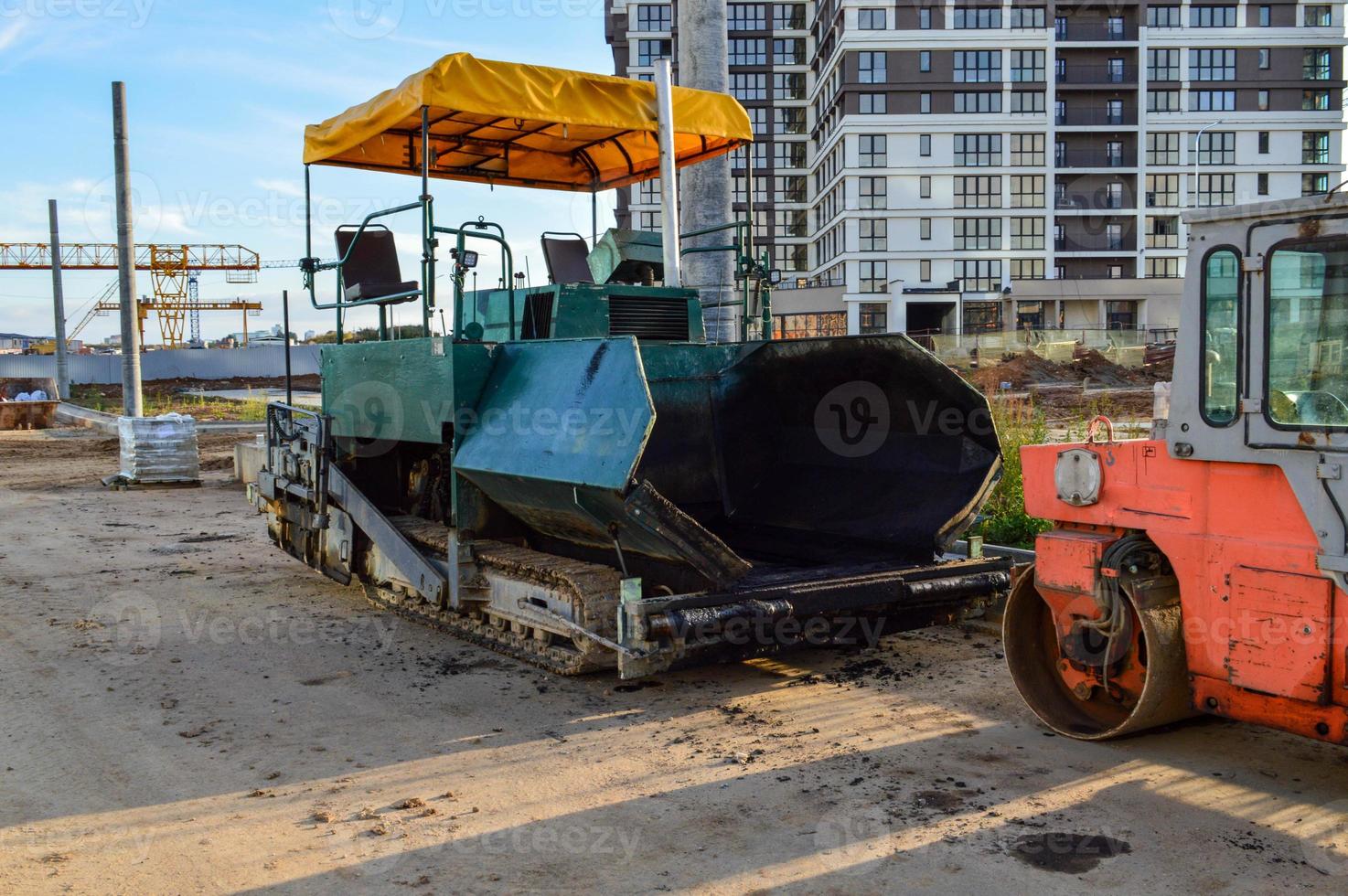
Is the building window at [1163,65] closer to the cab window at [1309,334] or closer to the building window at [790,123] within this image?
the building window at [790,123]

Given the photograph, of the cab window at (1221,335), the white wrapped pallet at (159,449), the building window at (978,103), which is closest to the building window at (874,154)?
the building window at (978,103)

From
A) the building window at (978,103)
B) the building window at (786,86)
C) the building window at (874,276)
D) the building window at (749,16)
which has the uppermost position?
the building window at (749,16)

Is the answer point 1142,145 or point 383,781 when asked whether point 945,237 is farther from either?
point 383,781

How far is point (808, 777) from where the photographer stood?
192 inches

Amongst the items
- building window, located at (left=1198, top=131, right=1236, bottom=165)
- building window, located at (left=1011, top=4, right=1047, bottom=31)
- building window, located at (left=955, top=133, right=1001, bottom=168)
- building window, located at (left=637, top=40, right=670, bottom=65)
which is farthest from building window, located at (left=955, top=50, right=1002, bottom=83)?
building window, located at (left=637, top=40, right=670, bottom=65)

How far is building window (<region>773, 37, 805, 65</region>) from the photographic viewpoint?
78.1 m

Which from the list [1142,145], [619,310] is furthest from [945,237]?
[619,310]

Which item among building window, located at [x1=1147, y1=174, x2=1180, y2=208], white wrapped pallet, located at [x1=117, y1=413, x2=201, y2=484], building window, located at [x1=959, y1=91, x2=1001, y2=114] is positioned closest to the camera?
white wrapped pallet, located at [x1=117, y1=413, x2=201, y2=484]

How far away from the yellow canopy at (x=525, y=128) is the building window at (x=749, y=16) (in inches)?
2828

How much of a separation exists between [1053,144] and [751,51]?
2172 centimetres

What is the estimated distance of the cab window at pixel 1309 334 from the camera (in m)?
4.12

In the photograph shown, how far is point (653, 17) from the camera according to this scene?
7369 centimetres

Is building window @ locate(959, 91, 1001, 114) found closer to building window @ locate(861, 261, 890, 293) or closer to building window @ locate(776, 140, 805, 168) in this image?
building window @ locate(861, 261, 890, 293)

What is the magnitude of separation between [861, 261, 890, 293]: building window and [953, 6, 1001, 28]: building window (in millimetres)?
13971
